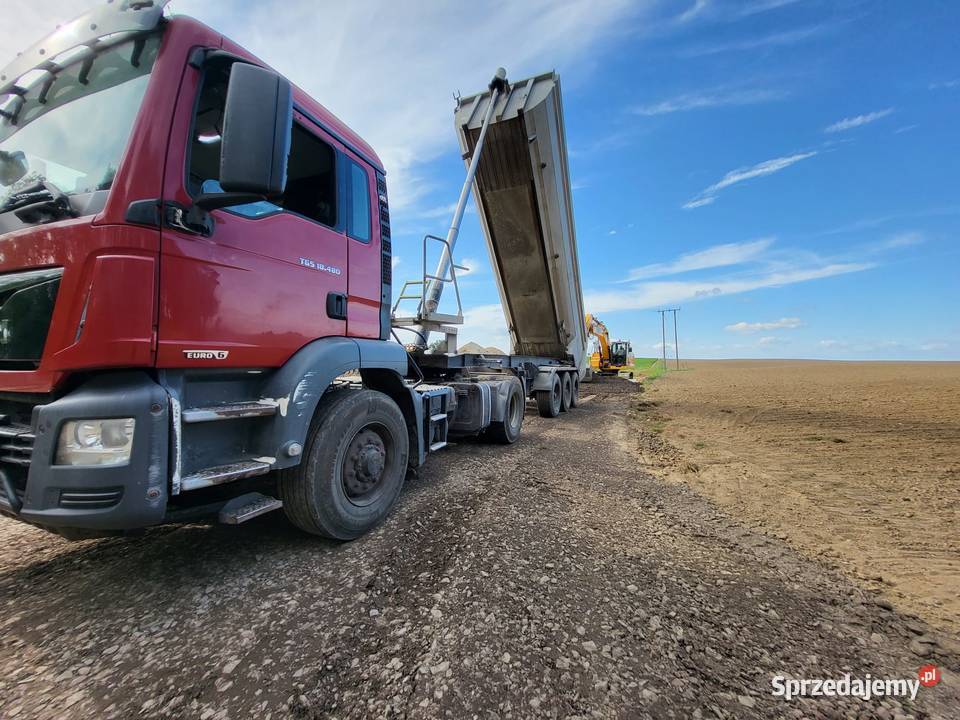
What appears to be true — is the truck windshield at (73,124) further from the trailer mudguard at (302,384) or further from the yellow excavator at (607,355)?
the yellow excavator at (607,355)

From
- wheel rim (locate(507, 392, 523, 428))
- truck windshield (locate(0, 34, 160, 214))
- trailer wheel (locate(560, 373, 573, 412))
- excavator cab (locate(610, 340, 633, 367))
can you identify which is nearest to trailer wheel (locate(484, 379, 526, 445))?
wheel rim (locate(507, 392, 523, 428))

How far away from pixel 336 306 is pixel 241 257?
0.72 meters

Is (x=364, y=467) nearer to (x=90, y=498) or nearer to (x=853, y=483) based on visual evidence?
(x=90, y=498)

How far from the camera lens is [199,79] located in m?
2.17

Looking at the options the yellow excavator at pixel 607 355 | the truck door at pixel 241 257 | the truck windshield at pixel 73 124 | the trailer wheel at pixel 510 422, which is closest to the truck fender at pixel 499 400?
the trailer wheel at pixel 510 422

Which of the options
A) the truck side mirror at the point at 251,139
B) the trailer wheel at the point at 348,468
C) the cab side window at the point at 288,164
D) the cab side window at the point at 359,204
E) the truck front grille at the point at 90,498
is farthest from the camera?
the cab side window at the point at 359,204

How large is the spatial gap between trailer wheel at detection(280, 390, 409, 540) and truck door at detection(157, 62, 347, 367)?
50 cm

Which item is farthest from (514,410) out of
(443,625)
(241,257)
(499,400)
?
(241,257)

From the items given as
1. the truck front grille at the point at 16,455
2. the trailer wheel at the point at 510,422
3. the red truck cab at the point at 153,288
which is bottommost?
the trailer wheel at the point at 510,422

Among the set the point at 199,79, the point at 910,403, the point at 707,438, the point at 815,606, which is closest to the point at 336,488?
the point at 199,79

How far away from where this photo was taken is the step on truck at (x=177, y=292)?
1.83 meters

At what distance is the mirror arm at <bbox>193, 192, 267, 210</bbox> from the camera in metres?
2.01

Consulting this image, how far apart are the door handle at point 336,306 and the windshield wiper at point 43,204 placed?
128cm

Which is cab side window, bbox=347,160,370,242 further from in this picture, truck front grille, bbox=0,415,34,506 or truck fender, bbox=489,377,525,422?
truck fender, bbox=489,377,525,422
